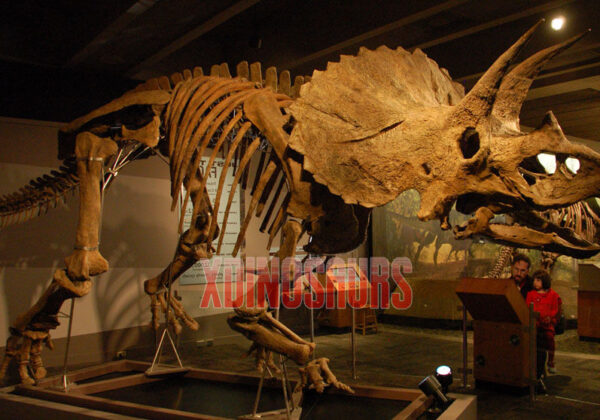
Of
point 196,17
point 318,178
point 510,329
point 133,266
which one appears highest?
point 196,17

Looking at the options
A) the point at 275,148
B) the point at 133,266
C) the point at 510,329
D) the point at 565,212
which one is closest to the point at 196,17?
the point at 275,148

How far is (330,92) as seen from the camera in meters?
2.99

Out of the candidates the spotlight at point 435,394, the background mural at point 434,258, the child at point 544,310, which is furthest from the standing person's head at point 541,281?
the spotlight at point 435,394

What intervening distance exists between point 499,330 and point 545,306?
1.58 feet

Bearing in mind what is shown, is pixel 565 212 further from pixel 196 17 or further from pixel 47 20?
pixel 47 20

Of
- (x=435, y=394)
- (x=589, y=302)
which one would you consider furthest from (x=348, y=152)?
(x=589, y=302)

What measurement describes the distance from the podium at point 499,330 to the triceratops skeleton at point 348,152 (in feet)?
5.49

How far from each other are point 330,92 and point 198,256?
1.98 metres

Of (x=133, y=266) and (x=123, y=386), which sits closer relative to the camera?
(x=123, y=386)

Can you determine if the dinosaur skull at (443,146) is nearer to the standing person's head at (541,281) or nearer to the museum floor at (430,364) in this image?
the museum floor at (430,364)

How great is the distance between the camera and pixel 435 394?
3234 millimetres

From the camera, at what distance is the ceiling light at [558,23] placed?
4012mm

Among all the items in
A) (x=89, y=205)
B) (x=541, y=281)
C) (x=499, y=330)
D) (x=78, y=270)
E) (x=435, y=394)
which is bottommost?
(x=435, y=394)

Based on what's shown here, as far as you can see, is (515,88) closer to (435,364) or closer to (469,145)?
(469,145)
